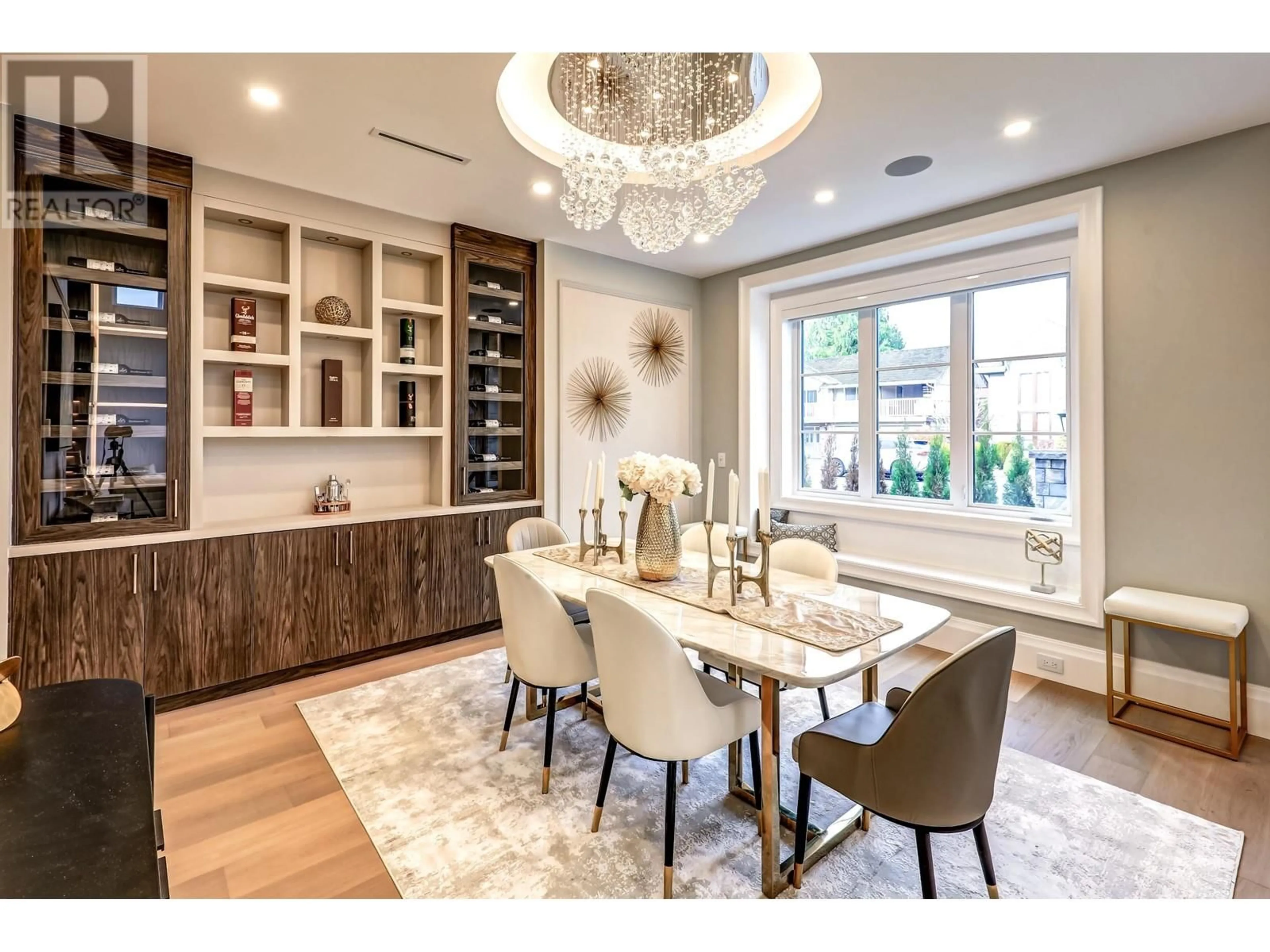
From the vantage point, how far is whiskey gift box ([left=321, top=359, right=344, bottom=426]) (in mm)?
3438

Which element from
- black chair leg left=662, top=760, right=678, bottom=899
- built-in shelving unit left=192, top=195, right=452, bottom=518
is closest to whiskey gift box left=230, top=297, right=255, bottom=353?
built-in shelving unit left=192, top=195, right=452, bottom=518

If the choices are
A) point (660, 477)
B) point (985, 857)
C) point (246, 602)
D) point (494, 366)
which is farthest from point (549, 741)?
point (494, 366)

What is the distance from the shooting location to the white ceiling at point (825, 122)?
2.08 m

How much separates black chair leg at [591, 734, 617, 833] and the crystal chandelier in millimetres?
1971

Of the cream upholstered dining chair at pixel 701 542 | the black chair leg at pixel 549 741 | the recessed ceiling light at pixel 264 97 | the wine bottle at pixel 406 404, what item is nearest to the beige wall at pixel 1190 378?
the cream upholstered dining chair at pixel 701 542

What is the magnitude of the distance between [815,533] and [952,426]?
1193mm

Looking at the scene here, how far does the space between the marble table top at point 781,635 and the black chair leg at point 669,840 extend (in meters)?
0.38

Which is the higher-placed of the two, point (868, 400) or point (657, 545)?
point (868, 400)

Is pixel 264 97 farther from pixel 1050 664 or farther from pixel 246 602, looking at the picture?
pixel 1050 664

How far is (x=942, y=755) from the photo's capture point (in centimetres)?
136

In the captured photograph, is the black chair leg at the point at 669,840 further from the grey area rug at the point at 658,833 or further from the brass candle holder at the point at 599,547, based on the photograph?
the brass candle holder at the point at 599,547

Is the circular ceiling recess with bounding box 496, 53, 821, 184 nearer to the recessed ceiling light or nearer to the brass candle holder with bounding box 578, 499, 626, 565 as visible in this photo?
the recessed ceiling light

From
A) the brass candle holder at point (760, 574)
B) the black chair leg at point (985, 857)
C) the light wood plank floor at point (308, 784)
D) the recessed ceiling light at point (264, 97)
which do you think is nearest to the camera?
the black chair leg at point (985, 857)
